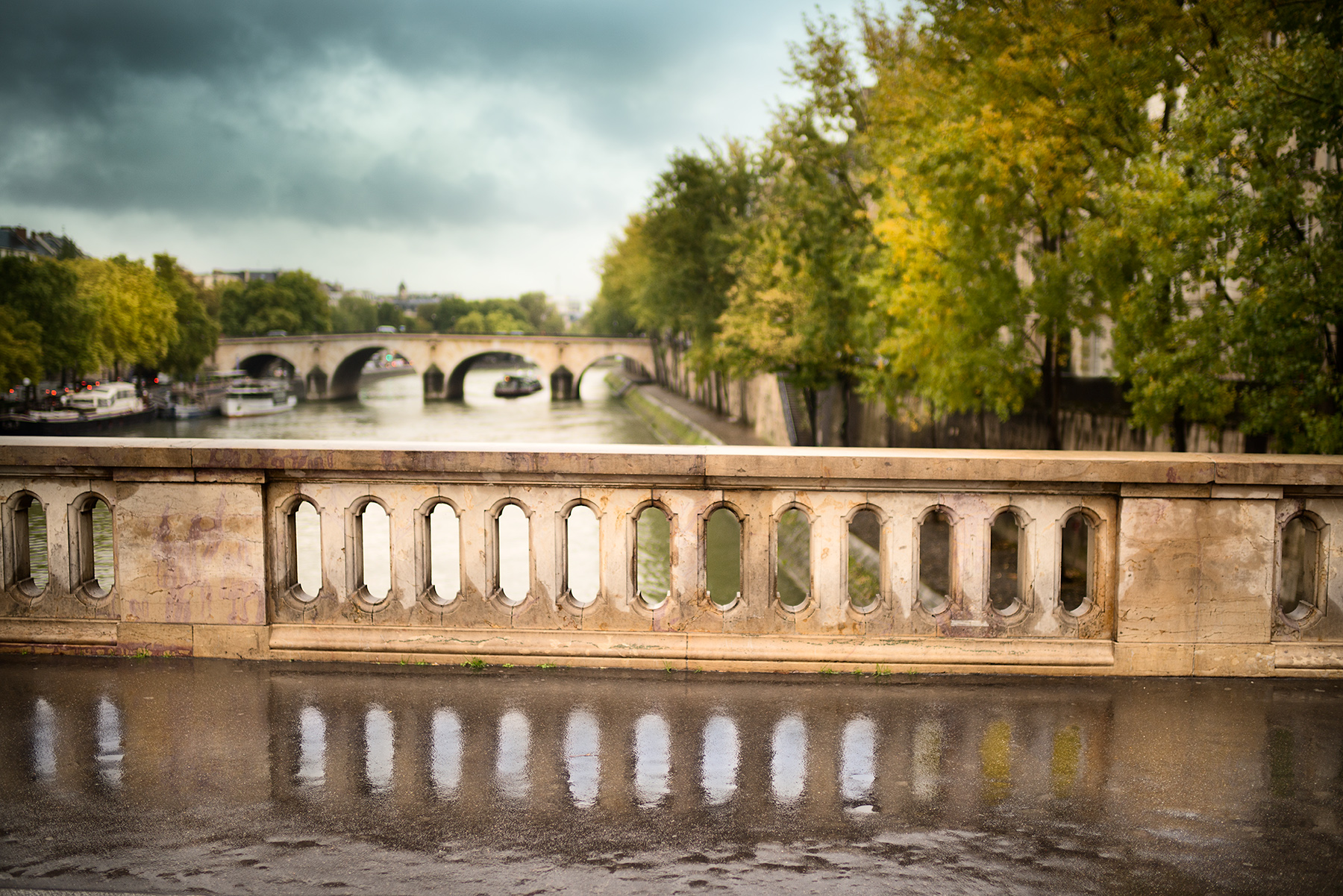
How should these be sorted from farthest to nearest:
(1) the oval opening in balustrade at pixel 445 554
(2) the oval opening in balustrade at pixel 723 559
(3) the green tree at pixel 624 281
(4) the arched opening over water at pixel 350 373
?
(4) the arched opening over water at pixel 350 373 < (3) the green tree at pixel 624 281 < (2) the oval opening in balustrade at pixel 723 559 < (1) the oval opening in balustrade at pixel 445 554

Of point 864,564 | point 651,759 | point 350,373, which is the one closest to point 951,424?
point 864,564

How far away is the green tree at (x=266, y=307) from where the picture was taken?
350 ft

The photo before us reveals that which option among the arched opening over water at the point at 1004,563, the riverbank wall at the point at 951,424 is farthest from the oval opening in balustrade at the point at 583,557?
the arched opening over water at the point at 1004,563

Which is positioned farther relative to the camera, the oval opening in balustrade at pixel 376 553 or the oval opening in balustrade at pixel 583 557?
the oval opening in balustrade at pixel 583 557

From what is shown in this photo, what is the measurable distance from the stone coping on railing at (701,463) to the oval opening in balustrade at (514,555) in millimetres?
9315

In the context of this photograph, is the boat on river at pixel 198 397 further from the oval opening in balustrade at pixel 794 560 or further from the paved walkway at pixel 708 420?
the oval opening in balustrade at pixel 794 560

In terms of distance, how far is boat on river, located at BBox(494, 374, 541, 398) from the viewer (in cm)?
10125

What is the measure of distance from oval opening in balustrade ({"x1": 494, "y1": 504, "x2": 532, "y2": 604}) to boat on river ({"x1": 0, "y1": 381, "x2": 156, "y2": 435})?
34762mm

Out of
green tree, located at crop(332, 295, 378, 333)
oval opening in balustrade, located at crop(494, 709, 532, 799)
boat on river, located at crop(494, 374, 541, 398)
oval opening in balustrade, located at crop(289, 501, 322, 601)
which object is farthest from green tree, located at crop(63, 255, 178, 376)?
green tree, located at crop(332, 295, 378, 333)

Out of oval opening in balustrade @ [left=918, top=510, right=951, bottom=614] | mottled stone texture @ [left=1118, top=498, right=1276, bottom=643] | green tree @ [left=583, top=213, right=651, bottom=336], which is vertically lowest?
oval opening in balustrade @ [left=918, top=510, right=951, bottom=614]

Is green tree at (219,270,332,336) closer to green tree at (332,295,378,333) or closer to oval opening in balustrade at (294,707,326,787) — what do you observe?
green tree at (332,295,378,333)

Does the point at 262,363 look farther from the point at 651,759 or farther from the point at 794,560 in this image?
the point at 651,759

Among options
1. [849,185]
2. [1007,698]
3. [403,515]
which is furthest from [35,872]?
[849,185]

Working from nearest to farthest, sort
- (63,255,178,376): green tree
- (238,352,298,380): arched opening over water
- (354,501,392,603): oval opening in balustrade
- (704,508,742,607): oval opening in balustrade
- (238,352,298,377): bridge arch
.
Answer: (354,501,392,603): oval opening in balustrade → (704,508,742,607): oval opening in balustrade → (63,255,178,376): green tree → (238,352,298,377): bridge arch → (238,352,298,380): arched opening over water
